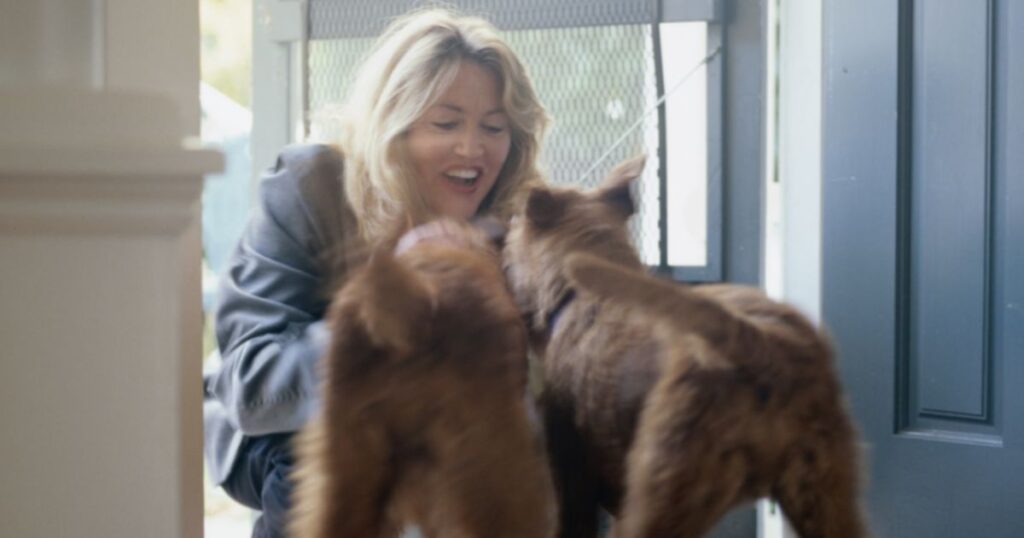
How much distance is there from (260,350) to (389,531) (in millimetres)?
263

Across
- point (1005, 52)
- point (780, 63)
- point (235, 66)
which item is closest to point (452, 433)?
point (235, 66)

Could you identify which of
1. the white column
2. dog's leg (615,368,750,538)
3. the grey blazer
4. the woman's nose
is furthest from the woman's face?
the white column

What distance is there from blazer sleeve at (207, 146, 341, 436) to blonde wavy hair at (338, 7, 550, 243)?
5 cm

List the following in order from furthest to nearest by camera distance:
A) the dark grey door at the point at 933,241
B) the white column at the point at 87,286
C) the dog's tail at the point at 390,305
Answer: the dark grey door at the point at 933,241 → the dog's tail at the point at 390,305 → the white column at the point at 87,286

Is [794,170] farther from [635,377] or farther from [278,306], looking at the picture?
[278,306]

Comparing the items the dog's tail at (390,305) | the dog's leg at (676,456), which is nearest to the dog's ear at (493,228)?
the dog's tail at (390,305)

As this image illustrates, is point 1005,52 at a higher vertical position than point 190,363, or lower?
higher

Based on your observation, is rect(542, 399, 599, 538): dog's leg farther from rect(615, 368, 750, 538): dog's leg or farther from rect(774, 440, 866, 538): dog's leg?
rect(774, 440, 866, 538): dog's leg

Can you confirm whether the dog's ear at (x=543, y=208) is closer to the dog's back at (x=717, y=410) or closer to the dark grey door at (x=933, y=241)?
the dog's back at (x=717, y=410)

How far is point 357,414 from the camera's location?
4.15 ft

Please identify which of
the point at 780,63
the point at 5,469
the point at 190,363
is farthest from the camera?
the point at 780,63

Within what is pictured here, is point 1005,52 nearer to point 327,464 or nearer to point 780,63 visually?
point 780,63

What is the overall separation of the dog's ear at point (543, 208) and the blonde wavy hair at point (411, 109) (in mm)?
16

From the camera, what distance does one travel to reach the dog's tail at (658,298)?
4.35 feet
